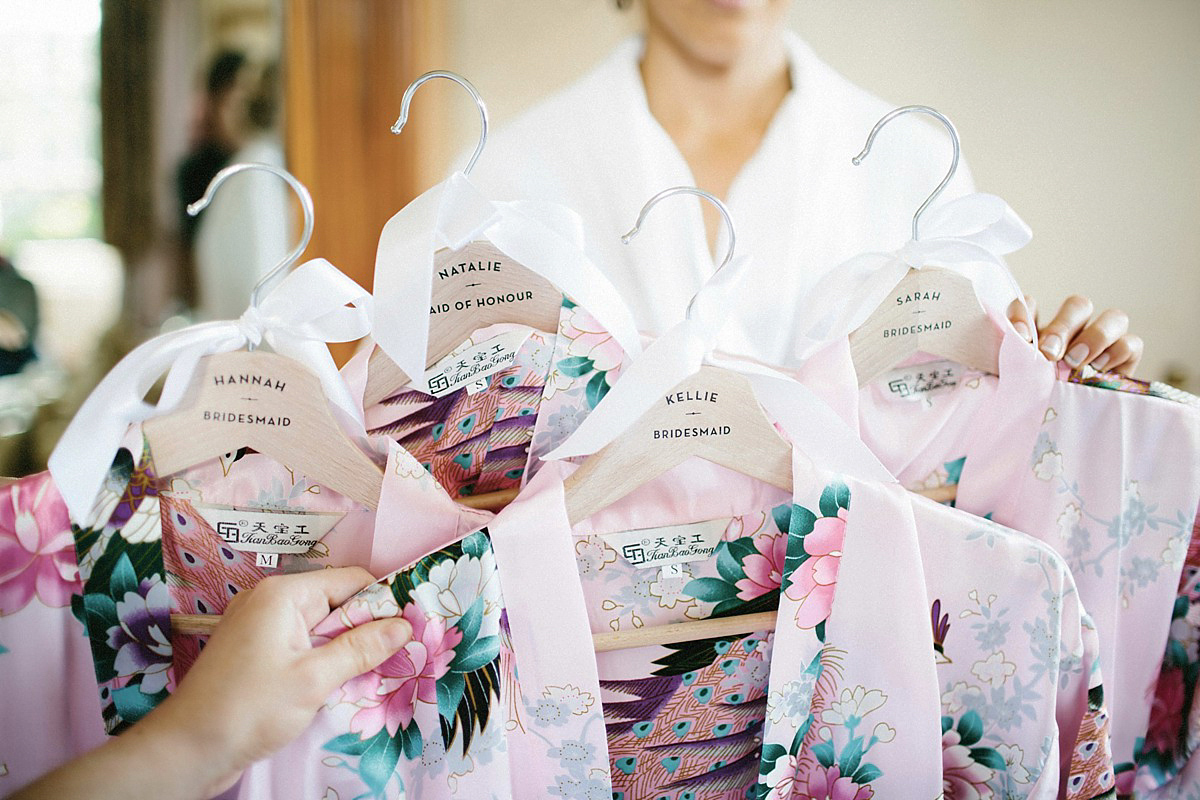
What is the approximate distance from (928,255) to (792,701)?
38cm

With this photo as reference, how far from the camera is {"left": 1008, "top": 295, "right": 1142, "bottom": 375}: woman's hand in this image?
72 cm

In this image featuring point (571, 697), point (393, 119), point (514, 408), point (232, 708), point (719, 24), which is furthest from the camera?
point (393, 119)

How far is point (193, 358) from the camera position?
0.53 m

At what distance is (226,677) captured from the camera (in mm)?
445

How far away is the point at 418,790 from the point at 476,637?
0.41ft

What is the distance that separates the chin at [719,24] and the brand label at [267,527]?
34.6 inches

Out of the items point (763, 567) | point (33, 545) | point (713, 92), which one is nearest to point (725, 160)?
point (713, 92)

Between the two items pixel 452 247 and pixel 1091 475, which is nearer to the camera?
pixel 452 247

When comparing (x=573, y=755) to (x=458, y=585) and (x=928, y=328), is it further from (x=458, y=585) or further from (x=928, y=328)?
(x=928, y=328)

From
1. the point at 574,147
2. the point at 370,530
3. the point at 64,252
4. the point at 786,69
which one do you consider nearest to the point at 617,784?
the point at 370,530

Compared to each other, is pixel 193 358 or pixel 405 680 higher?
pixel 193 358

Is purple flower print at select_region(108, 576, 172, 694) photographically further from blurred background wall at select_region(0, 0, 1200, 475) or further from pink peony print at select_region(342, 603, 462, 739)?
blurred background wall at select_region(0, 0, 1200, 475)

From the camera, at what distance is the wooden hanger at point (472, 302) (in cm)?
60

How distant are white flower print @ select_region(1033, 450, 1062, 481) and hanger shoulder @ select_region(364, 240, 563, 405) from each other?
0.44m
